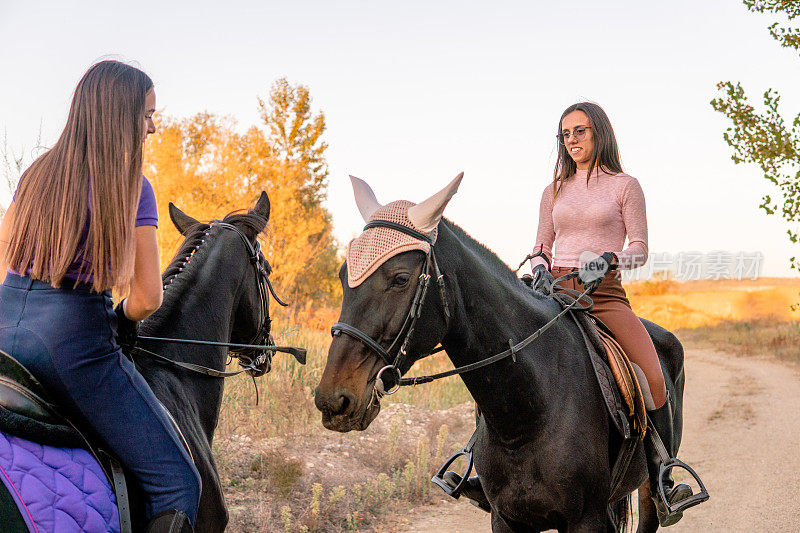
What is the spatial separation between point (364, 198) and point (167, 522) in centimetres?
158

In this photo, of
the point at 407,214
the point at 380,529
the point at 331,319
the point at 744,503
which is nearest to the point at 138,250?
the point at 407,214

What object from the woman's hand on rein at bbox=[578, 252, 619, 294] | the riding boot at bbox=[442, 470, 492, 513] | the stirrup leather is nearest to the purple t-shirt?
the woman's hand on rein at bbox=[578, 252, 619, 294]

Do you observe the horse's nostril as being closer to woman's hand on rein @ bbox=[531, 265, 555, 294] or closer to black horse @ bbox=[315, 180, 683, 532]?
black horse @ bbox=[315, 180, 683, 532]

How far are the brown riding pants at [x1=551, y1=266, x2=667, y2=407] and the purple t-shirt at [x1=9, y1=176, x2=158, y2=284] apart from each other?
2.40 metres

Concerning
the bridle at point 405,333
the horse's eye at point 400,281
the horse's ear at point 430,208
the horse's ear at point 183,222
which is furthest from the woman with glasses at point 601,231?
the horse's ear at point 183,222

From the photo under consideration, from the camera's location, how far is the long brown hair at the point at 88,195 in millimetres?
2025

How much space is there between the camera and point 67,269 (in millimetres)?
2029

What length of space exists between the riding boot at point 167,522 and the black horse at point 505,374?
23.6 inches

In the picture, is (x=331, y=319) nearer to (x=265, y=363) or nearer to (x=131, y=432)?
(x=265, y=363)

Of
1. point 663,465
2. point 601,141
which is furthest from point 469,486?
point 601,141

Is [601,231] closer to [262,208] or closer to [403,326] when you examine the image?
[403,326]

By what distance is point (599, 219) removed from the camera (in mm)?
3584

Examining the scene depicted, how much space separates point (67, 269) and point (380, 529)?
14.5 ft

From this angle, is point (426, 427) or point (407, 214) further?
point (426, 427)
